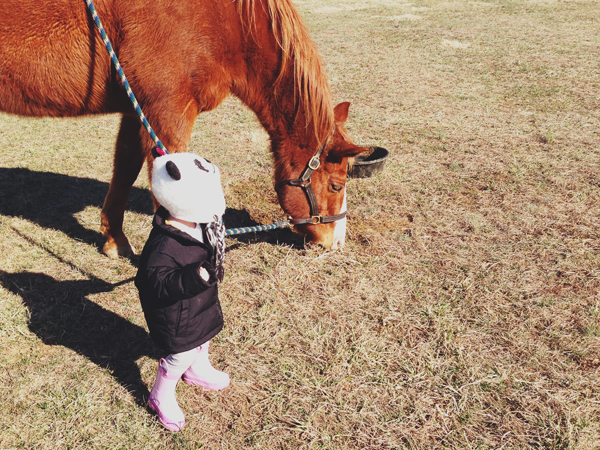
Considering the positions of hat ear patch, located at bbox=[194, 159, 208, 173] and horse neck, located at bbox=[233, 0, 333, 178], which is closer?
hat ear patch, located at bbox=[194, 159, 208, 173]

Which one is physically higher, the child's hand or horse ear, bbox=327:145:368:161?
horse ear, bbox=327:145:368:161

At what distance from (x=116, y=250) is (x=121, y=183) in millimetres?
585

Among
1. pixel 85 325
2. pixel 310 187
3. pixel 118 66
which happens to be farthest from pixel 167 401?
pixel 118 66

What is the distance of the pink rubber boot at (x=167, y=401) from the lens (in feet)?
7.91

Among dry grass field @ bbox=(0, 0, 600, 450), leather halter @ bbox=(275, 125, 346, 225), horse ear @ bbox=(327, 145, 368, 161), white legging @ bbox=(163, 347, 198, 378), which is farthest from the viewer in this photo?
leather halter @ bbox=(275, 125, 346, 225)

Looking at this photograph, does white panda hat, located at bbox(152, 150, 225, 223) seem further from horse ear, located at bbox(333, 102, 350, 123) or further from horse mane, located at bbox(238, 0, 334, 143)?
horse ear, located at bbox(333, 102, 350, 123)

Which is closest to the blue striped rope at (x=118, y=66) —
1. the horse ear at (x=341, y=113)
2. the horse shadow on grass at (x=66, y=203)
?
the horse ear at (x=341, y=113)

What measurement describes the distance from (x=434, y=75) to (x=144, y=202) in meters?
6.53

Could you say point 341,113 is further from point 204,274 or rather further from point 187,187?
point 204,274

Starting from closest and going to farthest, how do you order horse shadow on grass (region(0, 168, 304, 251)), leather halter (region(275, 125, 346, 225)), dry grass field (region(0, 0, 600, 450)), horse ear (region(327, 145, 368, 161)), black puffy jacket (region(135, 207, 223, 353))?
black puffy jacket (region(135, 207, 223, 353)) < dry grass field (region(0, 0, 600, 450)) < horse ear (region(327, 145, 368, 161)) < leather halter (region(275, 125, 346, 225)) < horse shadow on grass (region(0, 168, 304, 251))

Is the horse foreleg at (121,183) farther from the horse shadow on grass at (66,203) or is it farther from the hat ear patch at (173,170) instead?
the hat ear patch at (173,170)

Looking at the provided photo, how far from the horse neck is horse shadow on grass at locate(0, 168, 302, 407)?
3.67 ft

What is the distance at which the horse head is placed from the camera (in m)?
3.45

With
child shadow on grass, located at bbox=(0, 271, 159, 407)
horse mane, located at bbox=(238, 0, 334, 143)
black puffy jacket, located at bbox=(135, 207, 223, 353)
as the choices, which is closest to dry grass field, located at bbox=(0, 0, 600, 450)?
child shadow on grass, located at bbox=(0, 271, 159, 407)
